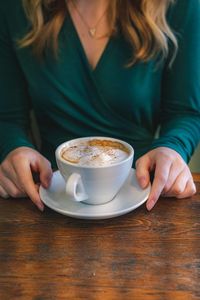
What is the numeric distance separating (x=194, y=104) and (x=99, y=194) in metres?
0.45

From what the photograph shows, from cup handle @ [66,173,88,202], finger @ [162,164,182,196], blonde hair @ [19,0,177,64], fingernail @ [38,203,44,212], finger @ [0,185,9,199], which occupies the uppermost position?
blonde hair @ [19,0,177,64]

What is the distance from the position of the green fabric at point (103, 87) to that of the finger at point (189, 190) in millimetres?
193

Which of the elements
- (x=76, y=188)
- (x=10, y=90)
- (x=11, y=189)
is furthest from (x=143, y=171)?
(x=10, y=90)

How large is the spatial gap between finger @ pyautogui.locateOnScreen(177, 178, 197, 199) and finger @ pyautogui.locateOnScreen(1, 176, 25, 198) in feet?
0.96

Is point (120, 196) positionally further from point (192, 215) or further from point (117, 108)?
point (117, 108)

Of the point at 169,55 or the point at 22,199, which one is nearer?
the point at 22,199

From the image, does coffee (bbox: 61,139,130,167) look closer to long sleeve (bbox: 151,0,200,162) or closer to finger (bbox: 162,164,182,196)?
finger (bbox: 162,164,182,196)

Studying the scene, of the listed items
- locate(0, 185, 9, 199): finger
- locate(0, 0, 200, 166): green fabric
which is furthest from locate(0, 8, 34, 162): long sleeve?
locate(0, 185, 9, 199): finger

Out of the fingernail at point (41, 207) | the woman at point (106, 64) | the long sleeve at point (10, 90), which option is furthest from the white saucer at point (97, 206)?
the long sleeve at point (10, 90)

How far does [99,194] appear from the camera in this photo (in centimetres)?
72

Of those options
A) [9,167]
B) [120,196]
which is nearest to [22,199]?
[9,167]

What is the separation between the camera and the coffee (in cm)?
71

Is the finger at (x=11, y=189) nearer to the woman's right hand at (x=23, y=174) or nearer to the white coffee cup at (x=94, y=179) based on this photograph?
the woman's right hand at (x=23, y=174)

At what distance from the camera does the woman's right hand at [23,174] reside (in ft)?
2.54
